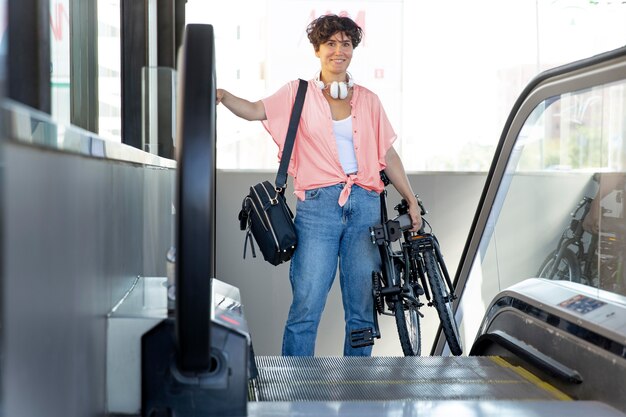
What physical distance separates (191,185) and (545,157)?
312 cm

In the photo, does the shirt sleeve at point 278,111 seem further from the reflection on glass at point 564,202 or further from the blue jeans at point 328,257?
the reflection on glass at point 564,202

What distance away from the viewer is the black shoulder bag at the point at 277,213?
406cm

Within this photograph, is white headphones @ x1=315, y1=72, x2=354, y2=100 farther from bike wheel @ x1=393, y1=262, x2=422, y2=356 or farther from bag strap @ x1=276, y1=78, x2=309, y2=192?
bike wheel @ x1=393, y1=262, x2=422, y2=356

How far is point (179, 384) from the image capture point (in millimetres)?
1646

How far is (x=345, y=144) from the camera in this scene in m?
4.14

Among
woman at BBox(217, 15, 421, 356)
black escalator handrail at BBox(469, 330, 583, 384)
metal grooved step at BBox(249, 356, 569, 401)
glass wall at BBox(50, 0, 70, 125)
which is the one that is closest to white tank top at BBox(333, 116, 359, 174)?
woman at BBox(217, 15, 421, 356)

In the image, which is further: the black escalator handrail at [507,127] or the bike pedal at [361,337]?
the bike pedal at [361,337]

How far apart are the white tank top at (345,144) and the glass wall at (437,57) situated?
2.77 meters

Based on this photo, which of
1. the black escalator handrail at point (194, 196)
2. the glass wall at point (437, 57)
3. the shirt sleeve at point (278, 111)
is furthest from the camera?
the glass wall at point (437, 57)

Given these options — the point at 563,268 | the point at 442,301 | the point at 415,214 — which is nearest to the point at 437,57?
the point at 415,214

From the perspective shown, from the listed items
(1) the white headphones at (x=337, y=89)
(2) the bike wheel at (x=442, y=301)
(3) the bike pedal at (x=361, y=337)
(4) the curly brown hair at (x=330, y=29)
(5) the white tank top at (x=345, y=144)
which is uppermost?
(4) the curly brown hair at (x=330, y=29)

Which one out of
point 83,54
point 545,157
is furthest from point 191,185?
point 545,157

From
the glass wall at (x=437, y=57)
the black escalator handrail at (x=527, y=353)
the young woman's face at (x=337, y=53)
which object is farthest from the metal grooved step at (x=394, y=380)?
the glass wall at (x=437, y=57)

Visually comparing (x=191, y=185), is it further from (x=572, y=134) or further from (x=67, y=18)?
(x=572, y=134)
